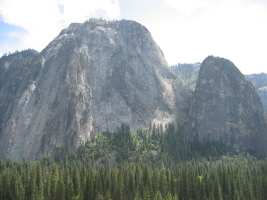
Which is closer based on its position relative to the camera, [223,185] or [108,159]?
[223,185]

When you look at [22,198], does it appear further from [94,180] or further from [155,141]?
[155,141]

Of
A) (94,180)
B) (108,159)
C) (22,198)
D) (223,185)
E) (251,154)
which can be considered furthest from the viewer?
(251,154)

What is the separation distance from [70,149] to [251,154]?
388 ft

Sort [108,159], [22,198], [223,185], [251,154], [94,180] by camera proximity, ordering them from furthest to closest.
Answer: [251,154], [108,159], [223,185], [94,180], [22,198]

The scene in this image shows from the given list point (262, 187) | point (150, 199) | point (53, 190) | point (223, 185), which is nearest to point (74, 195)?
point (53, 190)

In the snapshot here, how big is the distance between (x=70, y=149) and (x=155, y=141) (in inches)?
2224

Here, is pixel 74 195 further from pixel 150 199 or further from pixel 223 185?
pixel 223 185

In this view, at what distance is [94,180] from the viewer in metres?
96.8

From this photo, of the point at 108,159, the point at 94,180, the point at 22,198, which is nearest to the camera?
the point at 22,198

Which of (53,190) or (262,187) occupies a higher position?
(53,190)

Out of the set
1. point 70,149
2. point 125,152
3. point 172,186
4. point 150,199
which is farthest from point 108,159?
point 150,199

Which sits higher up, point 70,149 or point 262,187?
point 70,149

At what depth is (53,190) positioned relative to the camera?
92.1 metres

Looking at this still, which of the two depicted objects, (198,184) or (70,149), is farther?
(70,149)
